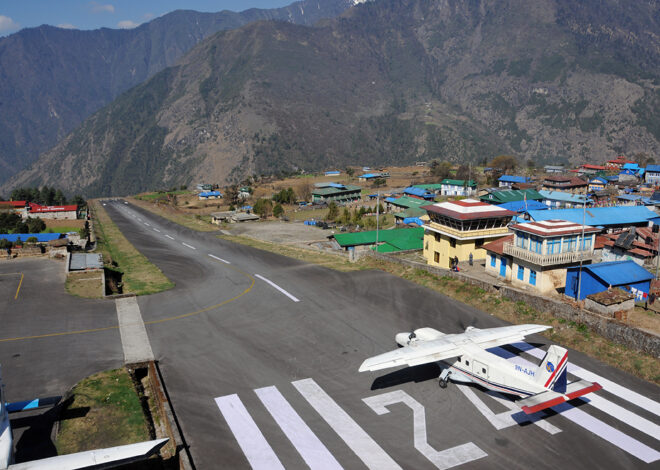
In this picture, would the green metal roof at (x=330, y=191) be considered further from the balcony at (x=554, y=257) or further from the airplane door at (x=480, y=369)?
the airplane door at (x=480, y=369)

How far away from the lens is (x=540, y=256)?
43.2 m

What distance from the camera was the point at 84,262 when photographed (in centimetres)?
5750

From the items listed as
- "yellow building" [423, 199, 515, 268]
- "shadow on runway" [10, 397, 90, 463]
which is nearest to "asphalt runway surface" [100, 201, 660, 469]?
"shadow on runway" [10, 397, 90, 463]

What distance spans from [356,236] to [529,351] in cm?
4928

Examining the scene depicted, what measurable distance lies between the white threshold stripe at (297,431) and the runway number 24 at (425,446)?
4.43m

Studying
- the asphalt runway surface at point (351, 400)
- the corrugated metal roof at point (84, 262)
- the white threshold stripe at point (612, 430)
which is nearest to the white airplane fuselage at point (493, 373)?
the asphalt runway surface at point (351, 400)

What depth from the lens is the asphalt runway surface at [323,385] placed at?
2209 cm

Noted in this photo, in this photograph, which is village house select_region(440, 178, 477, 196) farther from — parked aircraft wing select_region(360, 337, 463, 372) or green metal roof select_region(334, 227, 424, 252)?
parked aircraft wing select_region(360, 337, 463, 372)

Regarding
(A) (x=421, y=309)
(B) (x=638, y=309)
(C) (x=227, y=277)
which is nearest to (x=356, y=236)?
(C) (x=227, y=277)

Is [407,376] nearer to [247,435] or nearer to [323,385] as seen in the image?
[323,385]

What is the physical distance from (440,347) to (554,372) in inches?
263

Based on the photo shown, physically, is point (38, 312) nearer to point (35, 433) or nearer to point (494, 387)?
point (35, 433)

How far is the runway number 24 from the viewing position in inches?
845

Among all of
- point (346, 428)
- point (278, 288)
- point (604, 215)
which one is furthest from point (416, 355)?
point (604, 215)
